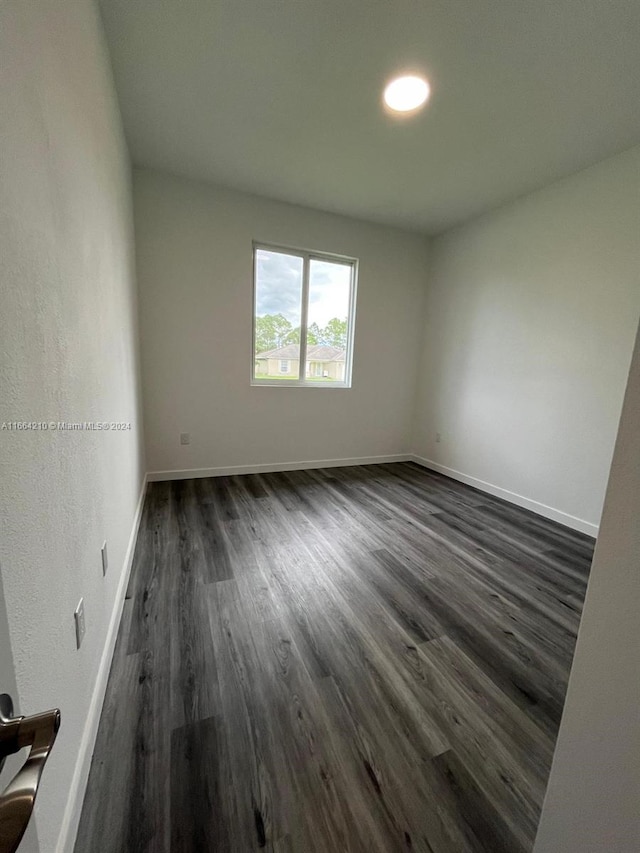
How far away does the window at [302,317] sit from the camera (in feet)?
11.1

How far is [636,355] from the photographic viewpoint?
562mm

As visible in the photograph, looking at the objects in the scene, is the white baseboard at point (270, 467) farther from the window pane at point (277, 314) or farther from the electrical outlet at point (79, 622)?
the electrical outlet at point (79, 622)

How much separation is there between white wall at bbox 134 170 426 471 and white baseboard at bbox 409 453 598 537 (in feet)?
2.94

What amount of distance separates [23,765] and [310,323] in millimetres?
3586

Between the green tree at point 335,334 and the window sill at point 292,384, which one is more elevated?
the green tree at point 335,334

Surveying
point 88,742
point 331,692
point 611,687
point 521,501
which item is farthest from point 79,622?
point 521,501

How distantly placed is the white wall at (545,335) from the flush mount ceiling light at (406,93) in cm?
153

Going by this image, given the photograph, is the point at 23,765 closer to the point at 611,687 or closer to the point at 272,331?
the point at 611,687

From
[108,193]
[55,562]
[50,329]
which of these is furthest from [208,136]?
[55,562]

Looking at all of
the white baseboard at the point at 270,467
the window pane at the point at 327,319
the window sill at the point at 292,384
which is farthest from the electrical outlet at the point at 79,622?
the window pane at the point at 327,319

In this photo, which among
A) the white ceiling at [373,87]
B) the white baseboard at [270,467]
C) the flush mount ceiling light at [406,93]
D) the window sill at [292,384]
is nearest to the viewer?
the white ceiling at [373,87]

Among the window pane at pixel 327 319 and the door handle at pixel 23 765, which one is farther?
the window pane at pixel 327 319

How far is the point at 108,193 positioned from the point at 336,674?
242 centimetres

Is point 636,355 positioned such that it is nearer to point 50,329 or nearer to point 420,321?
point 50,329
